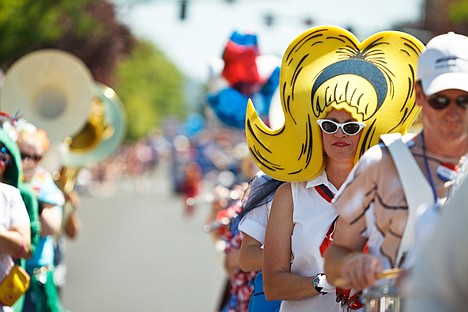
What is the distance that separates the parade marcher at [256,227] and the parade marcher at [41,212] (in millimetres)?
1819

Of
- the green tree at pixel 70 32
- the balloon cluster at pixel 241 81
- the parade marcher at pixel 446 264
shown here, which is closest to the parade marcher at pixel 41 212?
the balloon cluster at pixel 241 81

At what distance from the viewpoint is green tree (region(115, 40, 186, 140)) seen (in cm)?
10150

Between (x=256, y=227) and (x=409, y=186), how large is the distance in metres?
1.88

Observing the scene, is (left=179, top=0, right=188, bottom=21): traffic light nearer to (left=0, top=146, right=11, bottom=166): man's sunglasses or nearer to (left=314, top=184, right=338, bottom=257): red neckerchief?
(left=0, top=146, right=11, bottom=166): man's sunglasses

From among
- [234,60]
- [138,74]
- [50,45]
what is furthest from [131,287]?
[138,74]

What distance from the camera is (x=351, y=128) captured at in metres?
4.94

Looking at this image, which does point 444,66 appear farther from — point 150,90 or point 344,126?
point 150,90

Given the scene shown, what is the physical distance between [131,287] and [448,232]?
10.9 meters

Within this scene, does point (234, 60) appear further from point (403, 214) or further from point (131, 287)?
point (403, 214)

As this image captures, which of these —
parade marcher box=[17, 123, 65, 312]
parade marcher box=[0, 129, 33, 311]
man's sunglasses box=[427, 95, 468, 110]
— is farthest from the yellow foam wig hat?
parade marcher box=[17, 123, 65, 312]

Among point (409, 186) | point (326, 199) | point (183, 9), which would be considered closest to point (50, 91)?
point (326, 199)

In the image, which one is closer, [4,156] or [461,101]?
[461,101]

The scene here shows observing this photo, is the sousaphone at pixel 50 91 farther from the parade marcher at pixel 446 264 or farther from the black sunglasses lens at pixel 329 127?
the parade marcher at pixel 446 264

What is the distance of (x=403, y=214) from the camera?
3602 mm
